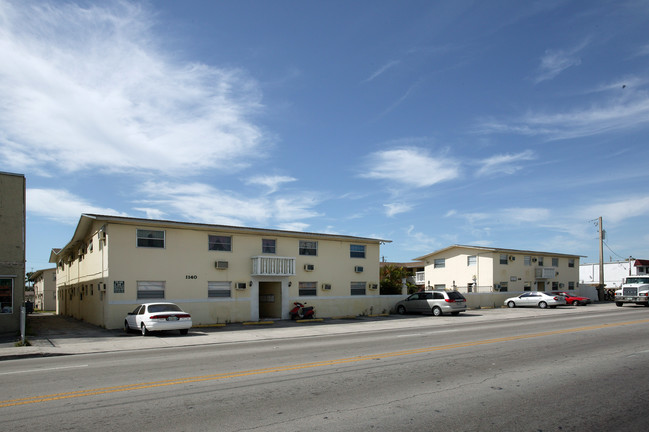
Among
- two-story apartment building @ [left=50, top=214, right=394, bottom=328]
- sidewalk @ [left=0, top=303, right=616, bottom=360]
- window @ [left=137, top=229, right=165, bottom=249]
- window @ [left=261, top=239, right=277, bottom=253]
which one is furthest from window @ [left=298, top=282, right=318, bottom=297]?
window @ [left=137, top=229, right=165, bottom=249]

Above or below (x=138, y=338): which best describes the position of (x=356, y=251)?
above

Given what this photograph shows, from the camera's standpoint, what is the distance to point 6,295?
821 inches

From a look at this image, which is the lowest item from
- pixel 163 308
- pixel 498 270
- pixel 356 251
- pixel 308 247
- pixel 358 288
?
pixel 358 288

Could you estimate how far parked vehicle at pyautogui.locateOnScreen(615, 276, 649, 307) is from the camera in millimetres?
38406

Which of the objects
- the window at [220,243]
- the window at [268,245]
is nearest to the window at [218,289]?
the window at [220,243]

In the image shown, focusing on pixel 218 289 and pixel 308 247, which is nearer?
pixel 218 289

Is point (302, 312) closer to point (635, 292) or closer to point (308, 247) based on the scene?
point (308, 247)

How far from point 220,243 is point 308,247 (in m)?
5.83

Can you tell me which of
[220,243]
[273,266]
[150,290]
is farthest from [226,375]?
[273,266]

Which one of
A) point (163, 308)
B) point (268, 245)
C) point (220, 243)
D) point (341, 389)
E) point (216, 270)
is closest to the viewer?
point (341, 389)

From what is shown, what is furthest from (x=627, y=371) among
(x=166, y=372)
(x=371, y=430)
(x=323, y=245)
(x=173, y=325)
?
(x=323, y=245)

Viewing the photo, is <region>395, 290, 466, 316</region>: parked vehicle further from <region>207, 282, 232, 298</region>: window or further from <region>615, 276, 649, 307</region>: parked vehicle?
→ <region>615, 276, 649, 307</region>: parked vehicle

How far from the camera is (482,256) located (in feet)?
150

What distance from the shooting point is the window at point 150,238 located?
952 inches
